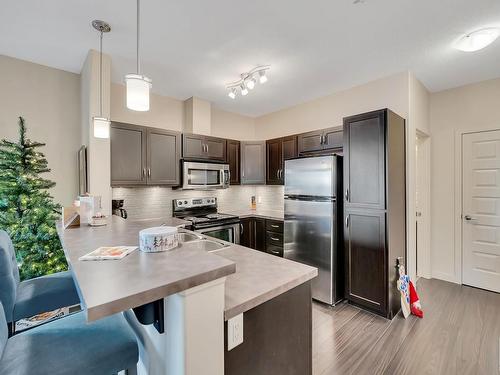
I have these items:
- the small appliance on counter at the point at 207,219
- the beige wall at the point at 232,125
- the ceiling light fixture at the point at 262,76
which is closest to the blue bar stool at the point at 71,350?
the small appliance on counter at the point at 207,219

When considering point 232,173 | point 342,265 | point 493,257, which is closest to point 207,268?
point 342,265

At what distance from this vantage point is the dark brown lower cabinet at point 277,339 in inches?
40.1

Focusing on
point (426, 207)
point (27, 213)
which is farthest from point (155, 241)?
point (426, 207)

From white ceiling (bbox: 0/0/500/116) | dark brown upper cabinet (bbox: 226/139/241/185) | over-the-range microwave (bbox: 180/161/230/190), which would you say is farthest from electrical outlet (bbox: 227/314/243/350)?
dark brown upper cabinet (bbox: 226/139/241/185)

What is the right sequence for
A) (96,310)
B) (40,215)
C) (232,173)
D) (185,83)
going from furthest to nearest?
1. (232,173)
2. (185,83)
3. (40,215)
4. (96,310)

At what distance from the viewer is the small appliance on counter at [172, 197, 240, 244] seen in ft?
11.4

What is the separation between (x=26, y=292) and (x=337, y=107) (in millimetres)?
3860

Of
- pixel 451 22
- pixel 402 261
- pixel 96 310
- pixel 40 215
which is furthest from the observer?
pixel 402 261

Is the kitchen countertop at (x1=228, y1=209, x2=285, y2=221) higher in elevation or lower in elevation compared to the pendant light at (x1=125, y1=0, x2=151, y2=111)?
lower

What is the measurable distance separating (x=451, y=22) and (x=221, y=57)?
2.08m

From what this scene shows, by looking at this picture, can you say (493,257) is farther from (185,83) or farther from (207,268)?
(185,83)

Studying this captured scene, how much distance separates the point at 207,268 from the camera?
0.83 metres

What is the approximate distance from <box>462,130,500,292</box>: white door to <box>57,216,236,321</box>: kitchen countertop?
3907 mm

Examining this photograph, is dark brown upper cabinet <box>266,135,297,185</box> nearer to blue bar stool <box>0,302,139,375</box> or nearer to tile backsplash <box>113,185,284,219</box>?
tile backsplash <box>113,185,284,219</box>
